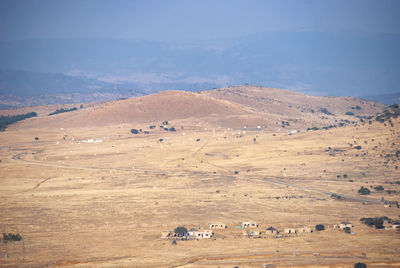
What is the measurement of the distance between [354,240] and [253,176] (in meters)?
38.4

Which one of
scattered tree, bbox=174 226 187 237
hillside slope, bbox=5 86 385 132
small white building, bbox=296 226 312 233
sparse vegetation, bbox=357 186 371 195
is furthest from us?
hillside slope, bbox=5 86 385 132

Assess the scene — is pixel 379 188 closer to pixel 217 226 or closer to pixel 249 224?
pixel 249 224

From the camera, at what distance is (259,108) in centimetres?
19950

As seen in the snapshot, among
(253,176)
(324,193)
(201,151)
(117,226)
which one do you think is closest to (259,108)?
(201,151)

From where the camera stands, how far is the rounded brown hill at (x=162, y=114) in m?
167

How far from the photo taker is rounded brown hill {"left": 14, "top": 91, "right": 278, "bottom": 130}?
167 metres

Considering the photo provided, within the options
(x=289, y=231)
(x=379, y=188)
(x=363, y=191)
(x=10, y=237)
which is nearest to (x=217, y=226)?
(x=289, y=231)

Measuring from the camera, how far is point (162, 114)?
17462 centimetres

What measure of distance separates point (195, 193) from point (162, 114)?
103m

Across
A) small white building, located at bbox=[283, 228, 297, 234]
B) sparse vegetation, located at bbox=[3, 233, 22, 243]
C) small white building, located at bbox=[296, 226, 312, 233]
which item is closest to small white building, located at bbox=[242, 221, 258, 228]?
small white building, located at bbox=[283, 228, 297, 234]

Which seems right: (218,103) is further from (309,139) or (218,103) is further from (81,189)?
(81,189)

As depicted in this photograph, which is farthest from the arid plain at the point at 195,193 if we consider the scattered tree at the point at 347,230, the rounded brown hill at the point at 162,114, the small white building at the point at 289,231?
the rounded brown hill at the point at 162,114

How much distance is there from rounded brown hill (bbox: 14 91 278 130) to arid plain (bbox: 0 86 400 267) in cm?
963

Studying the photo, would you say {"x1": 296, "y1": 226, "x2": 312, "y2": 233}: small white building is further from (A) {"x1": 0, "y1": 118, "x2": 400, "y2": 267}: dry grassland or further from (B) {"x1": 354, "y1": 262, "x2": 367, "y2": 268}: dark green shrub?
(B) {"x1": 354, "y1": 262, "x2": 367, "y2": 268}: dark green shrub
